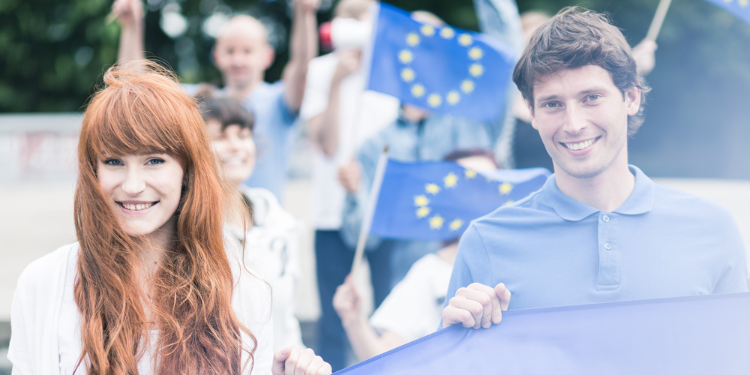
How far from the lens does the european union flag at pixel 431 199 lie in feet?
8.44

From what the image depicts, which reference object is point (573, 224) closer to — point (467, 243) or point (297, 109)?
point (467, 243)

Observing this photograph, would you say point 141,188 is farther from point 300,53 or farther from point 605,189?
point 300,53

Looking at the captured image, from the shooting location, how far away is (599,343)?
4.77 ft

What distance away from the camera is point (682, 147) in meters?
11.4

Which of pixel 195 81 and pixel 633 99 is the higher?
pixel 195 81

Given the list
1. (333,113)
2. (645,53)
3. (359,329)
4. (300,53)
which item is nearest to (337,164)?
(333,113)

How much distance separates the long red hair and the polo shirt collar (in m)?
0.79

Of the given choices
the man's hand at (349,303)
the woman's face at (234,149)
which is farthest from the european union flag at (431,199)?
the woman's face at (234,149)

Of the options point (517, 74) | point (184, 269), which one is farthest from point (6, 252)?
point (517, 74)

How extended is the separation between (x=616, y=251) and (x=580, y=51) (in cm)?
45

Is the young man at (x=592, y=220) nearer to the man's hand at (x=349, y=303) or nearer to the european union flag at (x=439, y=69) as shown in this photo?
the man's hand at (x=349, y=303)

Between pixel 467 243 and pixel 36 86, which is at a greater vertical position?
pixel 36 86

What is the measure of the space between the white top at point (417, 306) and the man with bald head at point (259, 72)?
3.58 ft

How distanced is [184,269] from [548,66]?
98cm
